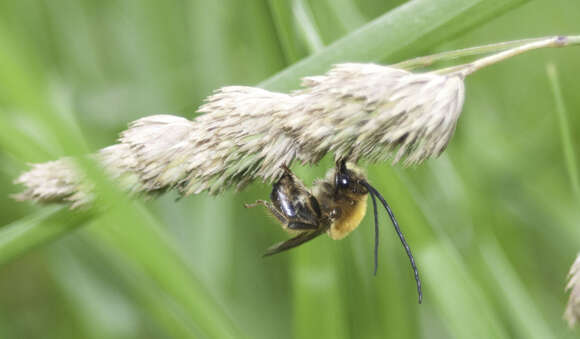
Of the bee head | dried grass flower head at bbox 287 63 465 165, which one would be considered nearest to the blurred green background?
the bee head

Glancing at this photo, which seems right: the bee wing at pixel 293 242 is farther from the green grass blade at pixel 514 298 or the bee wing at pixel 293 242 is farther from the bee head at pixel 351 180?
the green grass blade at pixel 514 298

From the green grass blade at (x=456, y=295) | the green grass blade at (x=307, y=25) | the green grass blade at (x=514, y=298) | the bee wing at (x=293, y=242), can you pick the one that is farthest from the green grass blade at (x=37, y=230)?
the green grass blade at (x=514, y=298)

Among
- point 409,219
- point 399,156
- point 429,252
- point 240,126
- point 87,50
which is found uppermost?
point 87,50

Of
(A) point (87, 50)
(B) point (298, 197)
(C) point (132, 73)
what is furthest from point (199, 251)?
(A) point (87, 50)

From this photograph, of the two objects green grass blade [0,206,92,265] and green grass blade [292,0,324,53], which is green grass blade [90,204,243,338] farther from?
green grass blade [292,0,324,53]

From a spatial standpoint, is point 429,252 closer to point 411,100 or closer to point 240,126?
point 411,100

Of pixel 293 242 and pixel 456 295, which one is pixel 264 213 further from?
pixel 456 295
